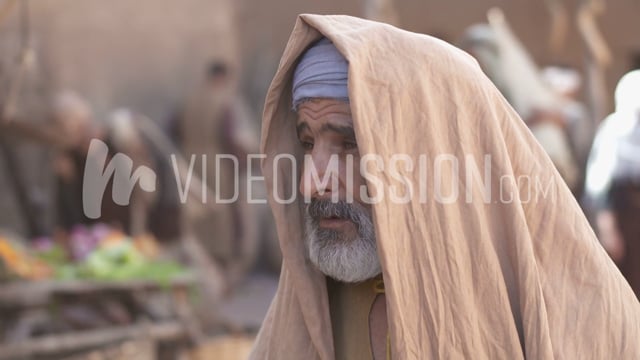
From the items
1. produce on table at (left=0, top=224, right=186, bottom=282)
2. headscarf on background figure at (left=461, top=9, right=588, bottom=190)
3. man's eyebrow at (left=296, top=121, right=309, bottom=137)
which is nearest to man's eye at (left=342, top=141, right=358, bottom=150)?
man's eyebrow at (left=296, top=121, right=309, bottom=137)

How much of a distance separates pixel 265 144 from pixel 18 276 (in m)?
4.01

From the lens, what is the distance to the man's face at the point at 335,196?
2.57 meters

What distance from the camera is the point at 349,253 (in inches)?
103

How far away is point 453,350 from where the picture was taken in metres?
2.38

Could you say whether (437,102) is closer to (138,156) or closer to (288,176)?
(288,176)

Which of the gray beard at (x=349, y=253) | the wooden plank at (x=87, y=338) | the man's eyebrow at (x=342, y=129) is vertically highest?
the man's eyebrow at (x=342, y=129)

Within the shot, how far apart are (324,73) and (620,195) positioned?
23.9 feet

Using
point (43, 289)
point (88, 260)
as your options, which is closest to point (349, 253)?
point (43, 289)

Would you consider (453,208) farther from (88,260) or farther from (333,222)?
(88,260)

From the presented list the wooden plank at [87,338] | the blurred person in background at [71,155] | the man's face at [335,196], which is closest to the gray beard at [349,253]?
the man's face at [335,196]

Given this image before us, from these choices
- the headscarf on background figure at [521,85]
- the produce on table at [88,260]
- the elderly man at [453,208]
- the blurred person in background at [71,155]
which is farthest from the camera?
the blurred person in background at [71,155]

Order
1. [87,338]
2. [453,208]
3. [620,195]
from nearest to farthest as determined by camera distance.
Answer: [453,208], [87,338], [620,195]

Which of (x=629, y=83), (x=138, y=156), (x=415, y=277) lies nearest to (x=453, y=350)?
(x=415, y=277)

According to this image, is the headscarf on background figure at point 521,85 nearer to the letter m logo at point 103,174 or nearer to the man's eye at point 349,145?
the letter m logo at point 103,174
